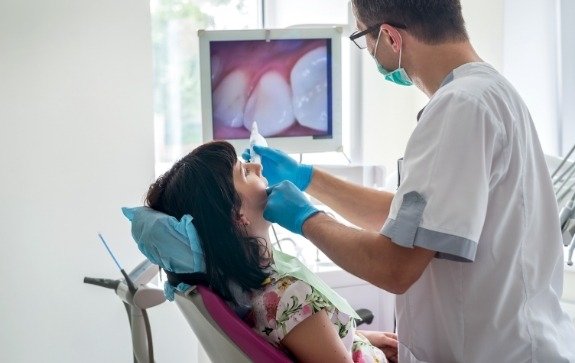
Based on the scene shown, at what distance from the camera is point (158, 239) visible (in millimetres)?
1398

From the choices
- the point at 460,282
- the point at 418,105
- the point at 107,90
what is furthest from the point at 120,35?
the point at 460,282

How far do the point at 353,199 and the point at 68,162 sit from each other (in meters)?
1.10

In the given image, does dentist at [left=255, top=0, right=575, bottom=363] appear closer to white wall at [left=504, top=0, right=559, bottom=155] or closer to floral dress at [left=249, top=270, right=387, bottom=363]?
floral dress at [left=249, top=270, right=387, bottom=363]

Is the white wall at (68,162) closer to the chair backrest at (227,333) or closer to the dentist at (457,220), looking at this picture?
the dentist at (457,220)

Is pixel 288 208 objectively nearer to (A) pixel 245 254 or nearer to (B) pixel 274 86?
(A) pixel 245 254

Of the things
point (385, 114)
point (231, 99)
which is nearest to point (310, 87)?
point (231, 99)

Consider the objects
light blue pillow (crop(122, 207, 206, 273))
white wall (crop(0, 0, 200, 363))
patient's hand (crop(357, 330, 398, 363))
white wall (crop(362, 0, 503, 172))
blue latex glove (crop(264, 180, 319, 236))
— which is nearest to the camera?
light blue pillow (crop(122, 207, 206, 273))

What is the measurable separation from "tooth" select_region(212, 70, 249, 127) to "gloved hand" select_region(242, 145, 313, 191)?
0.39 meters

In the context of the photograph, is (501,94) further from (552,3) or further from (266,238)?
(552,3)

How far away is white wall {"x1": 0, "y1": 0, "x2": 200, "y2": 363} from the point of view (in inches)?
94.2

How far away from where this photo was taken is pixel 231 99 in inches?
90.8

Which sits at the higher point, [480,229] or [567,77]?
[567,77]

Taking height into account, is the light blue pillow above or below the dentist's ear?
below

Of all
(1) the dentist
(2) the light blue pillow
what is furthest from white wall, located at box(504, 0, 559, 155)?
(2) the light blue pillow
